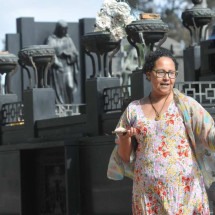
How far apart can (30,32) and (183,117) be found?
1902 cm

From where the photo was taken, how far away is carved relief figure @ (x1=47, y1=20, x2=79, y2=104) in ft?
85.3

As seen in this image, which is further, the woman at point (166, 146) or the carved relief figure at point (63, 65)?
the carved relief figure at point (63, 65)

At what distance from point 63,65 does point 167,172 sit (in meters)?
19.5

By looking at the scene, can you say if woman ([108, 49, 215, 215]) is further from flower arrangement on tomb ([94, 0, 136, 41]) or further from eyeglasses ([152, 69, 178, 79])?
flower arrangement on tomb ([94, 0, 136, 41])

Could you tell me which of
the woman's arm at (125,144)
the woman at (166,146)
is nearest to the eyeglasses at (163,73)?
the woman at (166,146)

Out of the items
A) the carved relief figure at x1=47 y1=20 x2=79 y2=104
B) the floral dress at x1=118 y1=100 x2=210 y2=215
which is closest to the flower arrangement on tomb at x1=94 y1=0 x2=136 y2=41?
the floral dress at x1=118 y1=100 x2=210 y2=215

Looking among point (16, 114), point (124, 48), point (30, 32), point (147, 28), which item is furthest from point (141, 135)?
point (124, 48)

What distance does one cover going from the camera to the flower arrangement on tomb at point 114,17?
1370cm

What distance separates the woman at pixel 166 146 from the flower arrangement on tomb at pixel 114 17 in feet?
21.4

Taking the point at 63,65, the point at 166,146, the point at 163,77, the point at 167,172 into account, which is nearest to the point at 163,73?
the point at 163,77

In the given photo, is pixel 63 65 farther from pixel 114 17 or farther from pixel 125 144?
pixel 125 144

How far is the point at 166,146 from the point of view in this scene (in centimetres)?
696

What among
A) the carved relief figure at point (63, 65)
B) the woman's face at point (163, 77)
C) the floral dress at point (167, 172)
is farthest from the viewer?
the carved relief figure at point (63, 65)

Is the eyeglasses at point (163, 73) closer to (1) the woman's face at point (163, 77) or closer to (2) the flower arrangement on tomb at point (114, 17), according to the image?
(1) the woman's face at point (163, 77)
